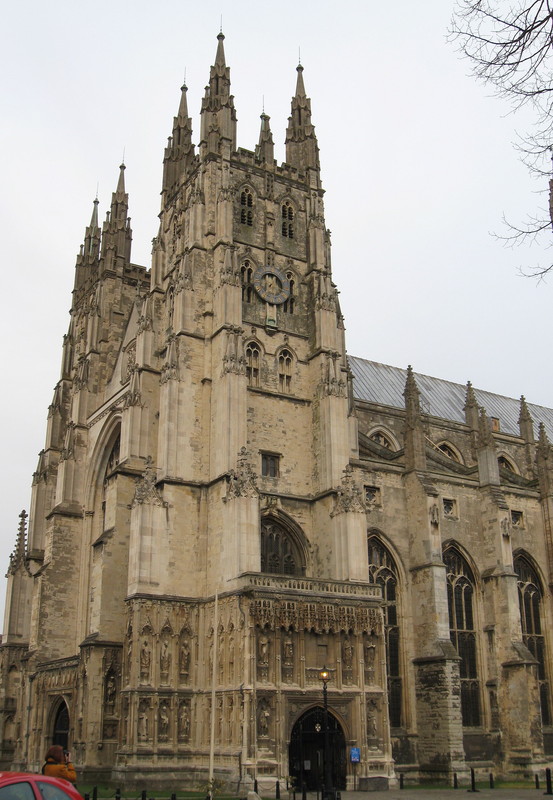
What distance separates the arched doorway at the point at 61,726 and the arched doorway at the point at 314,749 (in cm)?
1318

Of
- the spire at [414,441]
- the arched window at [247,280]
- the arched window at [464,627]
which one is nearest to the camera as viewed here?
the arched window at [464,627]

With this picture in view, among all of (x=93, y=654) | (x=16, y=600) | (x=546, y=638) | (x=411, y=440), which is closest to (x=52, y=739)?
(x=93, y=654)

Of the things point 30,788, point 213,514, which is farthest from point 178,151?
point 30,788

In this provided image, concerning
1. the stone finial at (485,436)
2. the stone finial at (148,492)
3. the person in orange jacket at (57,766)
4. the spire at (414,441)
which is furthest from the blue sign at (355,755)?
the person in orange jacket at (57,766)

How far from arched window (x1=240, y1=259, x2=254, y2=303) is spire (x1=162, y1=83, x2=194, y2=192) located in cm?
809

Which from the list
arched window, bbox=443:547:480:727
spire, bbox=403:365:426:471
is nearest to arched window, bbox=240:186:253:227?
spire, bbox=403:365:426:471

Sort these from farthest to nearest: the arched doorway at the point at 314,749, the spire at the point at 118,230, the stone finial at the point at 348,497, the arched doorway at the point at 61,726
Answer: the spire at the point at 118,230 → the arched doorway at the point at 61,726 → the stone finial at the point at 348,497 → the arched doorway at the point at 314,749

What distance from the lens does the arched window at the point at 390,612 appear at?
3841 cm

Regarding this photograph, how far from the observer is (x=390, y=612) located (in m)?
39.8

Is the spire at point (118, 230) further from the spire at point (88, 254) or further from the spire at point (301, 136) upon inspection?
the spire at point (301, 136)

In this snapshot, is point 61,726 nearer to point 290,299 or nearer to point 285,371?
point 285,371

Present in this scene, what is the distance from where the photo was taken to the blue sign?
31.2m

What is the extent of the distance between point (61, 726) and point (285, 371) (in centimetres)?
1954

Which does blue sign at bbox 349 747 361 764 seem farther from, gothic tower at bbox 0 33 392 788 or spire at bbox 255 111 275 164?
spire at bbox 255 111 275 164
